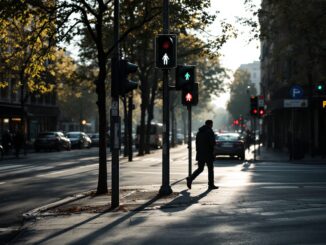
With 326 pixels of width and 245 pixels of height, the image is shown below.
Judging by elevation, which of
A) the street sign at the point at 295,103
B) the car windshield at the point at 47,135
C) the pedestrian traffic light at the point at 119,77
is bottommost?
the car windshield at the point at 47,135

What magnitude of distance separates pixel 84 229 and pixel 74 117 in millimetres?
85609

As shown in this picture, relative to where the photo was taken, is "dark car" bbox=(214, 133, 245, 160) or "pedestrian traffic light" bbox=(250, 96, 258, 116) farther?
"pedestrian traffic light" bbox=(250, 96, 258, 116)

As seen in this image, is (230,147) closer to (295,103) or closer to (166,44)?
(295,103)

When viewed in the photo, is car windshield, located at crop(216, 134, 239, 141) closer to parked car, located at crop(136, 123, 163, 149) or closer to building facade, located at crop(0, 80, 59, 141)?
building facade, located at crop(0, 80, 59, 141)

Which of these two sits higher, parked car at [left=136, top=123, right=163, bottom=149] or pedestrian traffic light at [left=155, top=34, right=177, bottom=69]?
pedestrian traffic light at [left=155, top=34, right=177, bottom=69]

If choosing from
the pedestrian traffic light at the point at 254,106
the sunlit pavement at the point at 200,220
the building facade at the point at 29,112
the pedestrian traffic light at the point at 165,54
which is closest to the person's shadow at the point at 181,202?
the sunlit pavement at the point at 200,220

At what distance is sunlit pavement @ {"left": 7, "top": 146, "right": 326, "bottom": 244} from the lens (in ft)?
28.7

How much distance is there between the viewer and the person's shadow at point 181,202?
12195mm

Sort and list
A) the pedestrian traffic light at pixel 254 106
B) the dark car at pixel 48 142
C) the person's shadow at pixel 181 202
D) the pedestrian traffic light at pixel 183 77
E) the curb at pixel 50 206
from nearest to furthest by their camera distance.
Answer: the curb at pixel 50 206 → the person's shadow at pixel 181 202 → the pedestrian traffic light at pixel 183 77 → the pedestrian traffic light at pixel 254 106 → the dark car at pixel 48 142

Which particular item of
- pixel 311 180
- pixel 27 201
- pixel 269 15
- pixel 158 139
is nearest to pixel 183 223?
pixel 27 201

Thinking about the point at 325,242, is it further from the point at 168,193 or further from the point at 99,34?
the point at 99,34

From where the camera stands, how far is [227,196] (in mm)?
14195

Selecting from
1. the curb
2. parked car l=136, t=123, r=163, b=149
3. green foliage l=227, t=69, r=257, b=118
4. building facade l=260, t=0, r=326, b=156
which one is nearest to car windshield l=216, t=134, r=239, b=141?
building facade l=260, t=0, r=326, b=156

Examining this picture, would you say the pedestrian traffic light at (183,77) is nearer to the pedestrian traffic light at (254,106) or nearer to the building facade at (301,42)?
the building facade at (301,42)
